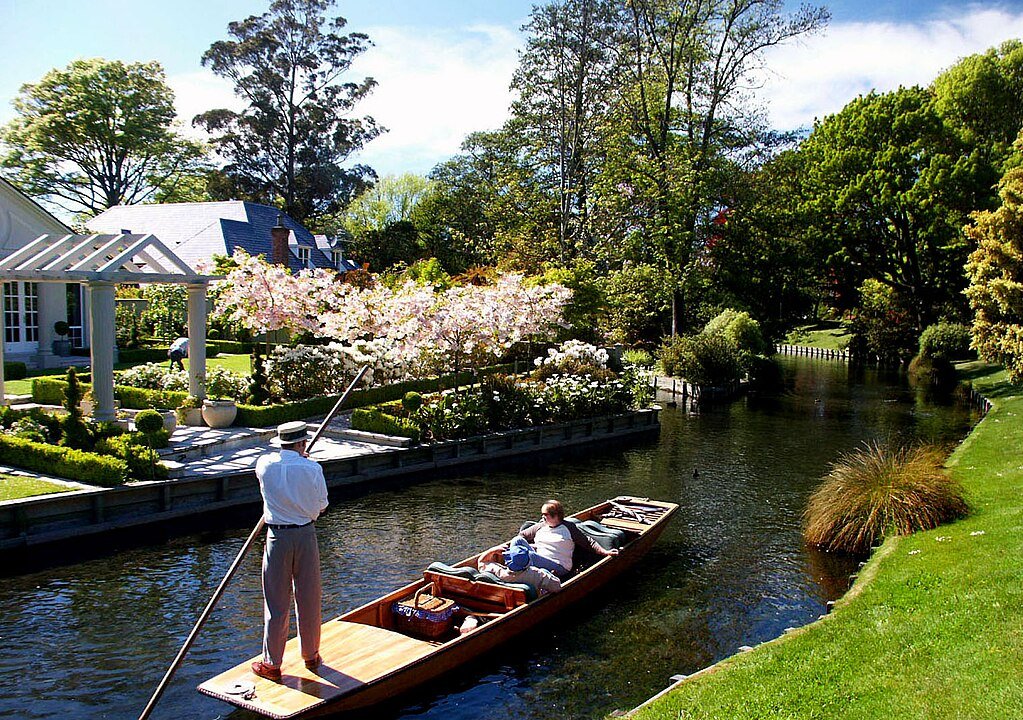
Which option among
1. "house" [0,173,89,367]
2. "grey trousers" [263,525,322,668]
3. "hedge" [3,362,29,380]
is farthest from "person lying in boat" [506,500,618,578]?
"house" [0,173,89,367]

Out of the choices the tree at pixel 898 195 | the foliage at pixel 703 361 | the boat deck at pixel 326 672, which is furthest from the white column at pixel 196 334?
the tree at pixel 898 195

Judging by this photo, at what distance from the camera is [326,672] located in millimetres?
8188

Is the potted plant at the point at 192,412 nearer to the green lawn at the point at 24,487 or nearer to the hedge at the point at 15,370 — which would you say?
the green lawn at the point at 24,487

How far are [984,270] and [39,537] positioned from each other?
23352 millimetres

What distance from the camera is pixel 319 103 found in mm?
60156

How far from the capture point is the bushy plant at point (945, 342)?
133 feet

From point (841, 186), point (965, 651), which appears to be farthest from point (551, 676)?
point (841, 186)

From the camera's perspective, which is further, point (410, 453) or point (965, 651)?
point (410, 453)

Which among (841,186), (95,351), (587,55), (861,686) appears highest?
(587,55)

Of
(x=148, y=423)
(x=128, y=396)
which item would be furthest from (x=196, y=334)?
(x=148, y=423)

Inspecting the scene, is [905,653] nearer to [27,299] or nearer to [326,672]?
[326,672]

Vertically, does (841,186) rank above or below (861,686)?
above

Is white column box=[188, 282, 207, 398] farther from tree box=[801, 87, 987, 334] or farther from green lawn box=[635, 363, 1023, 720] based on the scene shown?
tree box=[801, 87, 987, 334]

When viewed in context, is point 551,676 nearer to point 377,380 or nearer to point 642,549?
point 642,549
